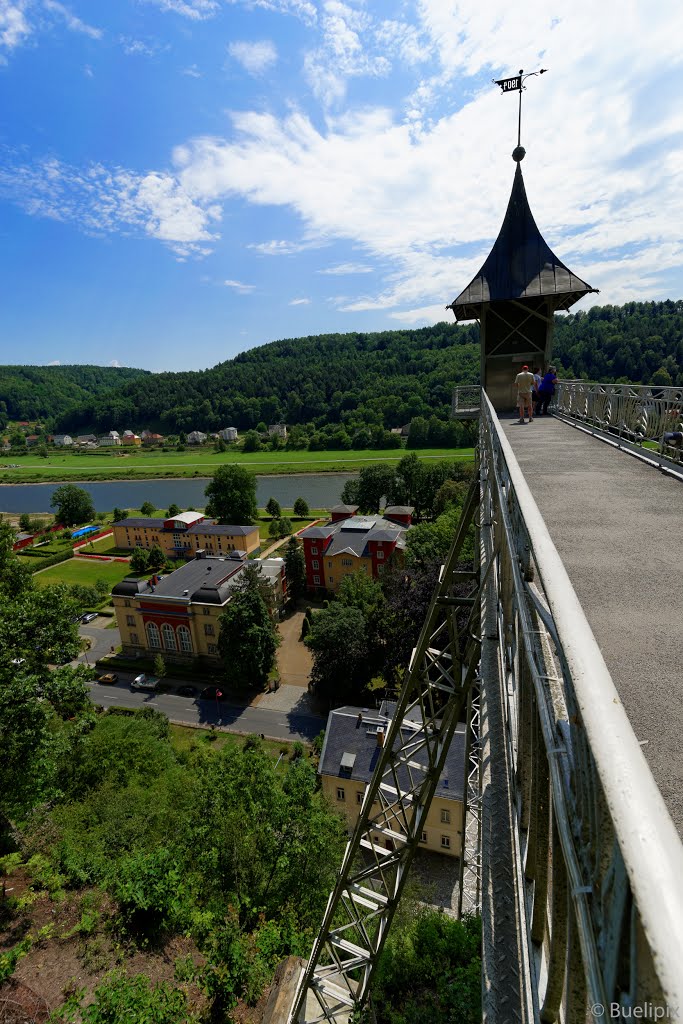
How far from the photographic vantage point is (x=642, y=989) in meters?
0.75

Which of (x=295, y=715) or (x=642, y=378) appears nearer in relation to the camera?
(x=295, y=715)

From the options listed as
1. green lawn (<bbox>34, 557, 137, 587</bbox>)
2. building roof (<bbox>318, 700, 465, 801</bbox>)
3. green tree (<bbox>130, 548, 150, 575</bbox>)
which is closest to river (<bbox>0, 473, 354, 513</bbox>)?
green tree (<bbox>130, 548, 150, 575</bbox>)

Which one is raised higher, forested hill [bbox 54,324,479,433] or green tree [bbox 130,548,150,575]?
forested hill [bbox 54,324,479,433]

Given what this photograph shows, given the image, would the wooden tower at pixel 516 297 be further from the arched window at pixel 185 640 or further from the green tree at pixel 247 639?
the arched window at pixel 185 640

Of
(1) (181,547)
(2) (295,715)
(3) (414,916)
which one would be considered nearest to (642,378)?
(1) (181,547)

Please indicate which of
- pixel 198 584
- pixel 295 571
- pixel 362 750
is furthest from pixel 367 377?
pixel 362 750

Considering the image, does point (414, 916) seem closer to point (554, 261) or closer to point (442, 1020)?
point (442, 1020)

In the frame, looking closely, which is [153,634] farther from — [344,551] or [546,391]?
[546,391]

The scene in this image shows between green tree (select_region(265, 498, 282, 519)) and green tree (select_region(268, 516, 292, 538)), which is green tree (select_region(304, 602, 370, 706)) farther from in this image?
green tree (select_region(265, 498, 282, 519))

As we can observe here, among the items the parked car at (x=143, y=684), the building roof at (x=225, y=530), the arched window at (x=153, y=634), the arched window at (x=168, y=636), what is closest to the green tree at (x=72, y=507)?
the building roof at (x=225, y=530)

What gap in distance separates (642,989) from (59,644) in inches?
683

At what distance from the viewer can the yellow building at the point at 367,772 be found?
19469 mm

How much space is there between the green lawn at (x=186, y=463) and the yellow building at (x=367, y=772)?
70878 mm

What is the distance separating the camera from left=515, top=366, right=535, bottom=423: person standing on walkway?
36.0 ft
